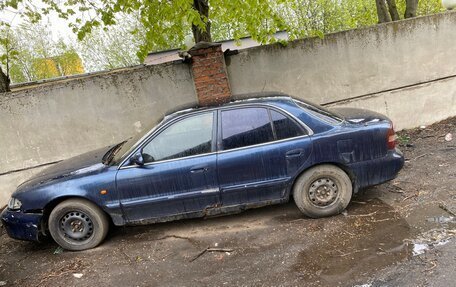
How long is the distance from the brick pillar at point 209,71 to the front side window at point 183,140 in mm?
2277

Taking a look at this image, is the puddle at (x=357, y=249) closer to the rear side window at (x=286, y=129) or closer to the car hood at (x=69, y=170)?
the rear side window at (x=286, y=129)

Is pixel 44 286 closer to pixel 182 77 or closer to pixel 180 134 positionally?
pixel 180 134

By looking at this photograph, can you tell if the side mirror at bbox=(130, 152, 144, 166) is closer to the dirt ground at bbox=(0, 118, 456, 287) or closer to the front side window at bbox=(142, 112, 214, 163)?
the front side window at bbox=(142, 112, 214, 163)

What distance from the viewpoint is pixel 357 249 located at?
3.66 m

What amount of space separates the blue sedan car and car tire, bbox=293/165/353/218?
1cm

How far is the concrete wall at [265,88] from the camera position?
21.2ft

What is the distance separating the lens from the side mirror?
13.5 ft

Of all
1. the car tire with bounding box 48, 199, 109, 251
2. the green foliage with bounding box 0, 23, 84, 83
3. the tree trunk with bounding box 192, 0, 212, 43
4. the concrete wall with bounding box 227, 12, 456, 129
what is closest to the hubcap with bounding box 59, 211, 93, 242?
the car tire with bounding box 48, 199, 109, 251

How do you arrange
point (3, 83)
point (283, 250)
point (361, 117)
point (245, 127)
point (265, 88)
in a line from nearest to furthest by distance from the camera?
1. point (283, 250)
2. point (245, 127)
3. point (361, 117)
4. point (3, 83)
5. point (265, 88)

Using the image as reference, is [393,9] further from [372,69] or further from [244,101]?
[244,101]

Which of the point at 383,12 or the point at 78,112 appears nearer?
the point at 78,112

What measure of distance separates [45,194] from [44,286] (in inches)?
41.1

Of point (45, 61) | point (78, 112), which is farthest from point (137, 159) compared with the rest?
point (45, 61)

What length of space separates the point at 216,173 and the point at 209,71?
2.94 meters
